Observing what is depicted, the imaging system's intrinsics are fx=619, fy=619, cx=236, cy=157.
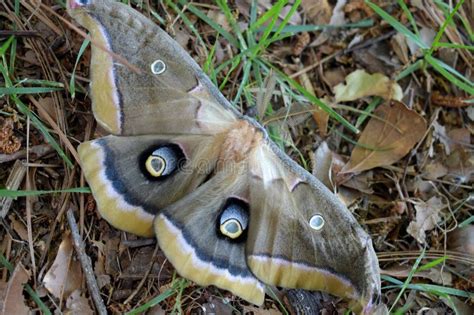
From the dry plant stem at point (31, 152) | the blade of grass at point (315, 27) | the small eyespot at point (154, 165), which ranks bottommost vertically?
the dry plant stem at point (31, 152)

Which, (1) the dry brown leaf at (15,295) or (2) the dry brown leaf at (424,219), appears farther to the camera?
(2) the dry brown leaf at (424,219)

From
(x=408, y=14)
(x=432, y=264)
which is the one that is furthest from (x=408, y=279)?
(x=408, y=14)

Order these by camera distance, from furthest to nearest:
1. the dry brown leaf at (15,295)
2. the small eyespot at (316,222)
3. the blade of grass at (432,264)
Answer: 1. the blade of grass at (432,264)
2. the dry brown leaf at (15,295)
3. the small eyespot at (316,222)

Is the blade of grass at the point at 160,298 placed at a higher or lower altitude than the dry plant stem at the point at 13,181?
lower

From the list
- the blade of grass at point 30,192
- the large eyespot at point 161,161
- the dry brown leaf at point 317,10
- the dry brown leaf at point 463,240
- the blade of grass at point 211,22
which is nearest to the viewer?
the large eyespot at point 161,161

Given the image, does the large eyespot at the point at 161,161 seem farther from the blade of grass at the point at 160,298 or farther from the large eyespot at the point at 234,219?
the blade of grass at the point at 160,298

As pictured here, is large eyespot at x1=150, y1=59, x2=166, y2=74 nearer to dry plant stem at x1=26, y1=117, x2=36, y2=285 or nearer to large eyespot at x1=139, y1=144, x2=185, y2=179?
large eyespot at x1=139, y1=144, x2=185, y2=179

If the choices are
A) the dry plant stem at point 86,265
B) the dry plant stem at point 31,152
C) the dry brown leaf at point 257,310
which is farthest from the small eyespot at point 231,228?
the dry plant stem at point 31,152

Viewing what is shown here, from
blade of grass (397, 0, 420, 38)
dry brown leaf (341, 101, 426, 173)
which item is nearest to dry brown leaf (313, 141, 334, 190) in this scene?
dry brown leaf (341, 101, 426, 173)
